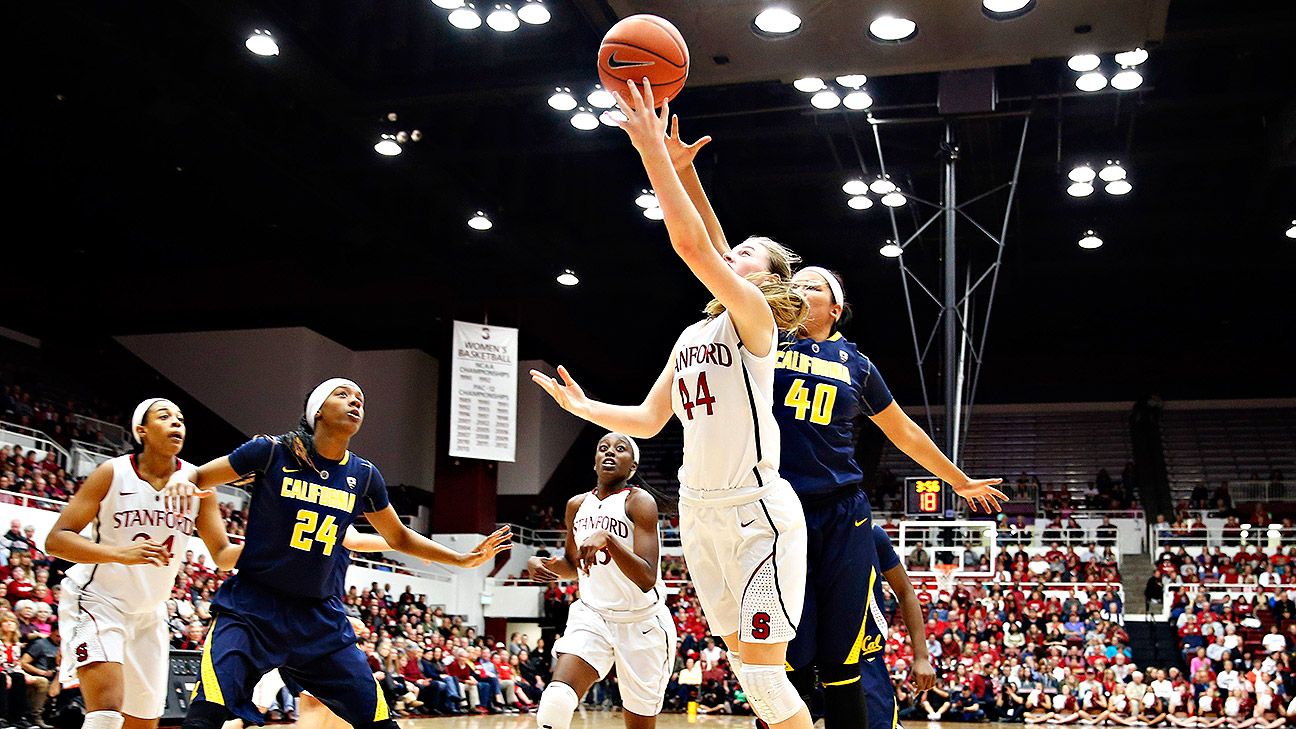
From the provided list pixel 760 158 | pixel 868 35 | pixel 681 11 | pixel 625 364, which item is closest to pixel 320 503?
pixel 681 11

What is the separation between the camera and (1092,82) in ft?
46.7

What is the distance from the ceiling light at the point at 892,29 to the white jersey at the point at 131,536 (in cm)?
491

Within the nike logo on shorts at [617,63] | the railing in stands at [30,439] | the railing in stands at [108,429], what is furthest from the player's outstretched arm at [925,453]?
the railing in stands at [108,429]

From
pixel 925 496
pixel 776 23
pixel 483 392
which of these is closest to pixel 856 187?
pixel 925 496

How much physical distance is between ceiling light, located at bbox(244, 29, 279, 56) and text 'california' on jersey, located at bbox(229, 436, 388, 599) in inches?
396

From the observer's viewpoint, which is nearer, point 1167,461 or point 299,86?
point 299,86

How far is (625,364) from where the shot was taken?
32281 mm

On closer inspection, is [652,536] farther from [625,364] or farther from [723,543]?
[625,364]

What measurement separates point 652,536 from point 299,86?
11076 mm

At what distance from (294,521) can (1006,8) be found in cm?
531

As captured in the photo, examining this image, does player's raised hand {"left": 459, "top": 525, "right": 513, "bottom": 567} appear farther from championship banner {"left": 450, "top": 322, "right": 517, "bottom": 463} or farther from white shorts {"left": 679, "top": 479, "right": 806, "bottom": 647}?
championship banner {"left": 450, "top": 322, "right": 517, "bottom": 463}

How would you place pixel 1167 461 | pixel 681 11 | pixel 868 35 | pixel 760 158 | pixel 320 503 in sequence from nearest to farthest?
pixel 320 503, pixel 681 11, pixel 868 35, pixel 760 158, pixel 1167 461

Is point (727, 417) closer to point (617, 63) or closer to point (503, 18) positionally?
point (617, 63)

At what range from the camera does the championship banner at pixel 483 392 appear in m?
23.6
